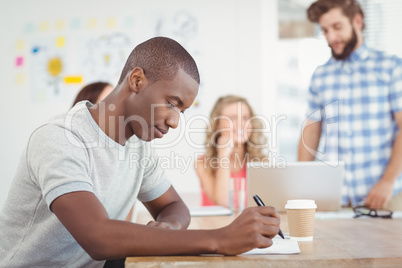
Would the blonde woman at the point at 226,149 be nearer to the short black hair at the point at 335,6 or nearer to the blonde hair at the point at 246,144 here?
the blonde hair at the point at 246,144

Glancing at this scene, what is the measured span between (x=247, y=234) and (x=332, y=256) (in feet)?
0.60

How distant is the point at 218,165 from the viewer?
2.76 meters

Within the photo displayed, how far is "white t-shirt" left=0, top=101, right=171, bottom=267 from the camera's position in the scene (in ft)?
3.47

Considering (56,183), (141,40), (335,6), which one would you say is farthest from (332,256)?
(141,40)

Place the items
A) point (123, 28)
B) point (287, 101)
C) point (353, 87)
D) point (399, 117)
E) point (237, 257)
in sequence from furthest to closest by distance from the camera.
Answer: point (287, 101), point (123, 28), point (353, 87), point (399, 117), point (237, 257)

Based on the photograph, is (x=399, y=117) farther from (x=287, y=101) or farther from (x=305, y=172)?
(x=287, y=101)

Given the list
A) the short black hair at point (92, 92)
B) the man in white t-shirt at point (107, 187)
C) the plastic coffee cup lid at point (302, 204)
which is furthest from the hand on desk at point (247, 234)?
the short black hair at point (92, 92)

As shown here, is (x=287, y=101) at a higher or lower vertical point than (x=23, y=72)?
lower

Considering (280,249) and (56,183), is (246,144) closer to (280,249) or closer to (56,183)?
(280,249)

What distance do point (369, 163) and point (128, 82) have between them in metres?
1.67

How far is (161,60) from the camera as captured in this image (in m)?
1.25

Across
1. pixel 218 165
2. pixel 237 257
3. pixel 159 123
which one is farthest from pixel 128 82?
pixel 218 165

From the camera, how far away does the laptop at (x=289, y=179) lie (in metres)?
1.80

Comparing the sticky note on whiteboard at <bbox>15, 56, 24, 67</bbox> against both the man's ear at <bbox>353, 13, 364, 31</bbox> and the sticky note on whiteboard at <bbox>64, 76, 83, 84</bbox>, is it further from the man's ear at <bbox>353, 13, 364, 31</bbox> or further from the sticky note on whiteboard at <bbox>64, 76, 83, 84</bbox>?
the man's ear at <bbox>353, 13, 364, 31</bbox>
